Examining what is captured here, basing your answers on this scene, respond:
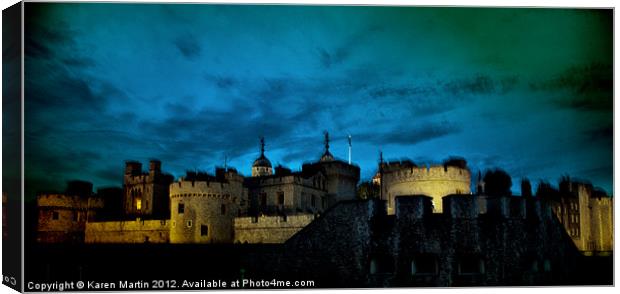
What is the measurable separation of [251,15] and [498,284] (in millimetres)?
12111

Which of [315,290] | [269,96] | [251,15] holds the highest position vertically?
[251,15]

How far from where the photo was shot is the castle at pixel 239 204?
34844 mm

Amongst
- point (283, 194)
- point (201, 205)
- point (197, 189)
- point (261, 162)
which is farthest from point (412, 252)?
point (261, 162)

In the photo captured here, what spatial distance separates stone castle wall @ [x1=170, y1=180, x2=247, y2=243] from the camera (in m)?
35.3

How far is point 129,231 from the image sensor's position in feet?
126

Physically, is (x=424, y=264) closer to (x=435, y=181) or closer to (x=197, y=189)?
(x=435, y=181)

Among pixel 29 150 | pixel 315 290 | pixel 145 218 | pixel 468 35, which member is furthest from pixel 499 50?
pixel 145 218

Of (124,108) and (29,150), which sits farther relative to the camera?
(124,108)

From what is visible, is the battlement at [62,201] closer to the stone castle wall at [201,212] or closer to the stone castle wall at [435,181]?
the stone castle wall at [201,212]

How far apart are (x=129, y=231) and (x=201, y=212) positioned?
5.18 meters

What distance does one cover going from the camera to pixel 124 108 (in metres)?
28.0

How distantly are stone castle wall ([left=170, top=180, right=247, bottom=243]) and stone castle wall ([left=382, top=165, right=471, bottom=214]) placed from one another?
8.53m

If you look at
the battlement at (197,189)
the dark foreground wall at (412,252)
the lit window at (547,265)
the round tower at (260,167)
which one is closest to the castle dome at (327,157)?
the round tower at (260,167)

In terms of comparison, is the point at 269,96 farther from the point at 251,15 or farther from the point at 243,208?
the point at 243,208
